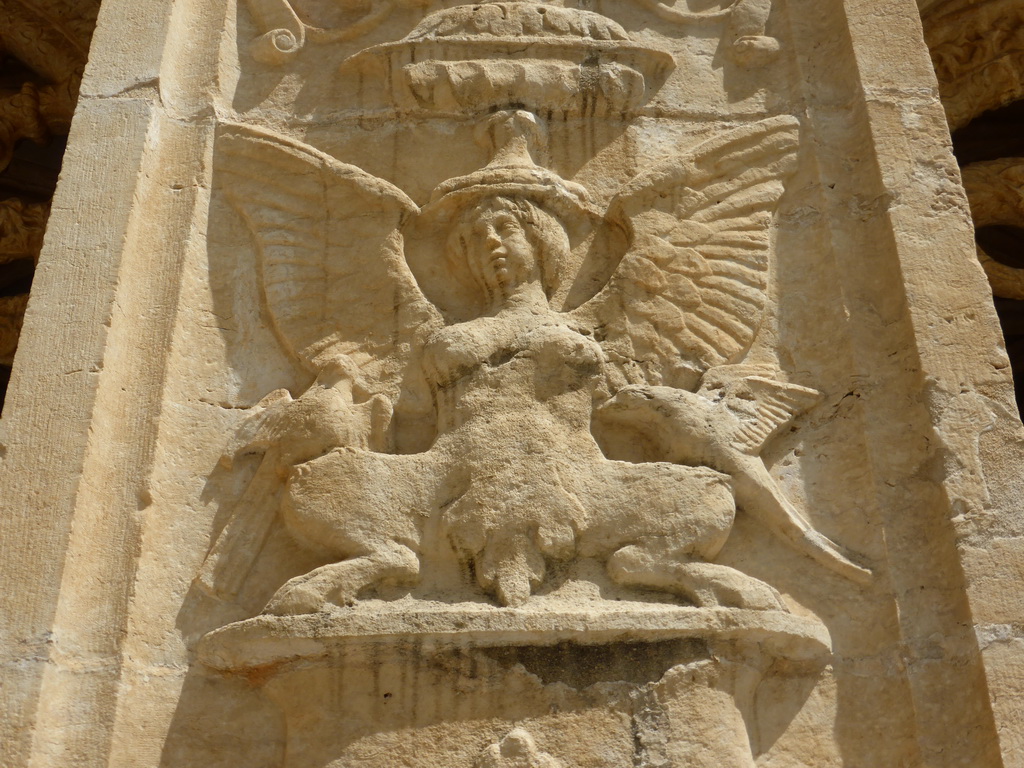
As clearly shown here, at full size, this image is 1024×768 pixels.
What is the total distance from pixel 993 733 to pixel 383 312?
221cm

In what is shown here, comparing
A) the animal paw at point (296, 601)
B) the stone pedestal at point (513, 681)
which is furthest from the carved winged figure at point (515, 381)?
the stone pedestal at point (513, 681)

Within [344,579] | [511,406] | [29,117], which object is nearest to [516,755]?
[344,579]

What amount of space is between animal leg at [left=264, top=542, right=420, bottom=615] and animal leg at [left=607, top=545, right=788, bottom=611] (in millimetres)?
604

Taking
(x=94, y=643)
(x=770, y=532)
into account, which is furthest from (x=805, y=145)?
(x=94, y=643)

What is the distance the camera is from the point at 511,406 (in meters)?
3.86

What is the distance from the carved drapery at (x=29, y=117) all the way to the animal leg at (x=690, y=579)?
472cm

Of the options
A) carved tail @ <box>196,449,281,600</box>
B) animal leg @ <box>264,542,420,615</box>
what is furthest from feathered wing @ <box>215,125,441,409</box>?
animal leg @ <box>264,542,420,615</box>

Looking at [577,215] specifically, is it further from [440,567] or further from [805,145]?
[440,567]

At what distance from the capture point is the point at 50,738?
3.41 meters

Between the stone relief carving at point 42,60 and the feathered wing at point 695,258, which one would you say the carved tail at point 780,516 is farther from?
the stone relief carving at point 42,60

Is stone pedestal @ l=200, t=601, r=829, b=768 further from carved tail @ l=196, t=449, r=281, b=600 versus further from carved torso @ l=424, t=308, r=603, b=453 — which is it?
carved torso @ l=424, t=308, r=603, b=453

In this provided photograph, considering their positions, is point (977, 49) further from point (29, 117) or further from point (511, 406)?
point (29, 117)

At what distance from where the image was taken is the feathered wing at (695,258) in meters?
4.05

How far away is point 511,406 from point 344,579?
735 millimetres
